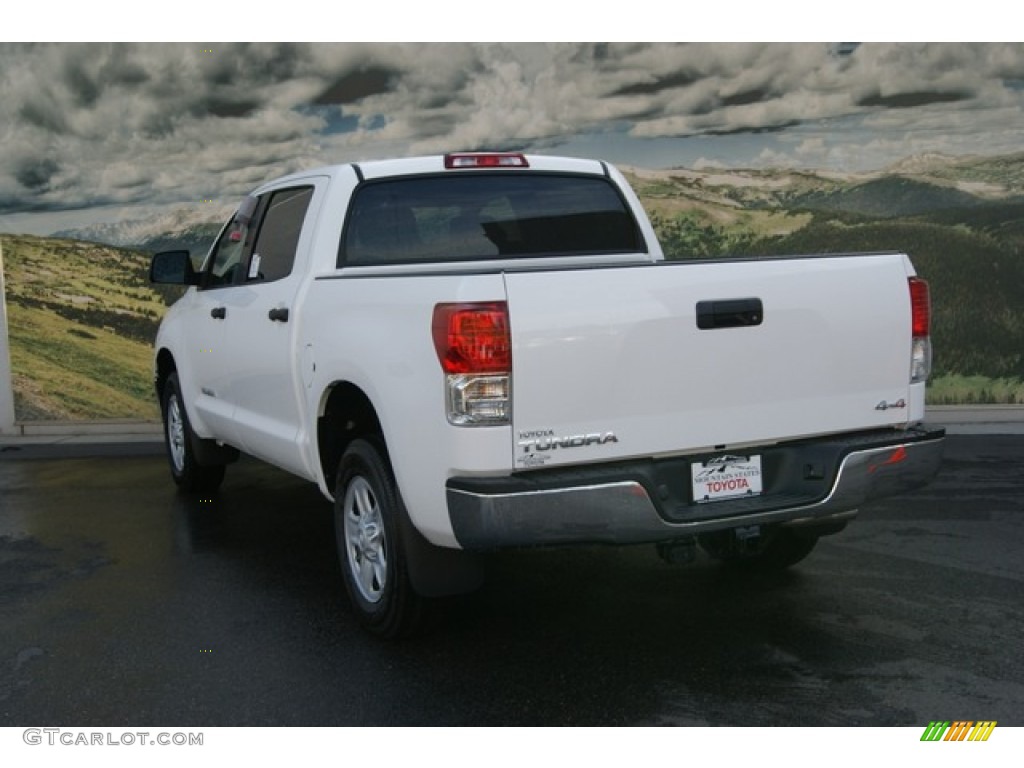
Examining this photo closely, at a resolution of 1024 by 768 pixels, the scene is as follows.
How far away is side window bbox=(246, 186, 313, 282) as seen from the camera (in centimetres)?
592

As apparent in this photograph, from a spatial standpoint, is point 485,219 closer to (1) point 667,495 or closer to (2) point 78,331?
(1) point 667,495

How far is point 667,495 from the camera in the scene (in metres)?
4.29

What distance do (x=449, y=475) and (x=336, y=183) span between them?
2.08 metres

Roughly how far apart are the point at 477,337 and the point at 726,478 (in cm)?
113

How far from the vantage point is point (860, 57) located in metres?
11.3

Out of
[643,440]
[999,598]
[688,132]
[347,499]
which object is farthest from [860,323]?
[688,132]

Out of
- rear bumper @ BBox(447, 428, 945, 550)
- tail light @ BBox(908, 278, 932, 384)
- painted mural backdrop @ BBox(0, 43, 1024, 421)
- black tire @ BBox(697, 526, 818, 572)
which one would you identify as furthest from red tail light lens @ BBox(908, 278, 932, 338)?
painted mural backdrop @ BBox(0, 43, 1024, 421)

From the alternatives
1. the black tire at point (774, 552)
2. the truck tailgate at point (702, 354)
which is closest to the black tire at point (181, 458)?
the black tire at point (774, 552)

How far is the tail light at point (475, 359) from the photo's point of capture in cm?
403

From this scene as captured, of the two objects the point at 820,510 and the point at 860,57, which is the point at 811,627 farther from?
the point at 860,57

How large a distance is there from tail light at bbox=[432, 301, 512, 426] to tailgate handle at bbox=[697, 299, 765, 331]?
30.1 inches
